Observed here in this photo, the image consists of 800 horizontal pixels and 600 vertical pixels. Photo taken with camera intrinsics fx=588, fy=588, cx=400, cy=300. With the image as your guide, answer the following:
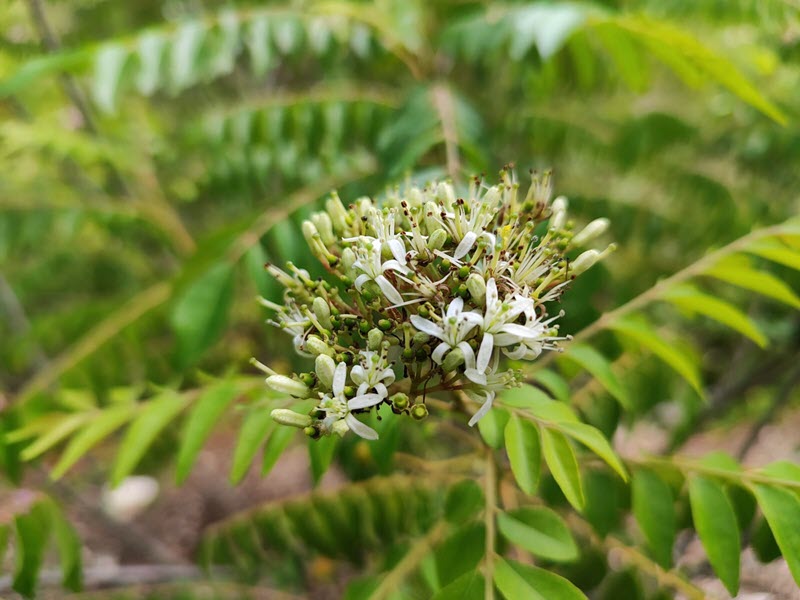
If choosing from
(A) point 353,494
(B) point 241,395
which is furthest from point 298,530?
(B) point 241,395

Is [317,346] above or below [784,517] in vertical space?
above

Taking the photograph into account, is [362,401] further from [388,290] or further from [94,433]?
[94,433]

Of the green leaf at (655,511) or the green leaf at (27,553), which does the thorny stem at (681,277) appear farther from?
the green leaf at (27,553)

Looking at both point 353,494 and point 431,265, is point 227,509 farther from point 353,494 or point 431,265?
point 431,265

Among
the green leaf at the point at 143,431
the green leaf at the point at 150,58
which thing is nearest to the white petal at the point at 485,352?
the green leaf at the point at 143,431

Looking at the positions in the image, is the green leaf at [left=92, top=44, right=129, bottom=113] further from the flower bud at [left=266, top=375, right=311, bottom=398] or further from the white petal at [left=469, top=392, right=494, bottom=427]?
the white petal at [left=469, top=392, right=494, bottom=427]

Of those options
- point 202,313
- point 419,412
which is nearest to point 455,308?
point 419,412

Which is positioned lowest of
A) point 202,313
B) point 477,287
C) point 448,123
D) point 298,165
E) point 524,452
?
point 524,452
